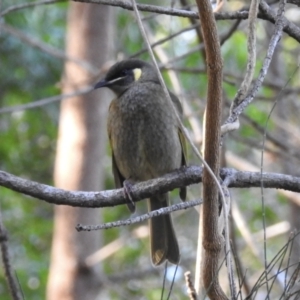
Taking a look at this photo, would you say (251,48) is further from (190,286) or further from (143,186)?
(190,286)

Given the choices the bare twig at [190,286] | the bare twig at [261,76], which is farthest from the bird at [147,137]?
the bare twig at [190,286]

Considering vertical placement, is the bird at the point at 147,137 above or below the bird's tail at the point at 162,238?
above

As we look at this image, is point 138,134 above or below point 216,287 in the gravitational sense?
above

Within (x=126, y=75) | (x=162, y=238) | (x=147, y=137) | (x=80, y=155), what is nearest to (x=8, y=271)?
(x=147, y=137)

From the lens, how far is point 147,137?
13.0ft

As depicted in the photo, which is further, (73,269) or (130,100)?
(73,269)

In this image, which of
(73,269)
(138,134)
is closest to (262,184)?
(138,134)

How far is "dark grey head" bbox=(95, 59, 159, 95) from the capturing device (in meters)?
4.31

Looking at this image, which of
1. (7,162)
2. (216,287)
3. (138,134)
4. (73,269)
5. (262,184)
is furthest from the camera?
(7,162)

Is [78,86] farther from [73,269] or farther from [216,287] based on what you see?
[216,287]

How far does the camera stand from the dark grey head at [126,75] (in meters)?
4.31

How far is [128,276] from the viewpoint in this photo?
561 cm

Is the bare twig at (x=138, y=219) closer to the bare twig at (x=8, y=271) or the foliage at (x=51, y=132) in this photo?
the bare twig at (x=8, y=271)

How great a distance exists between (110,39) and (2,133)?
2.14 metres
